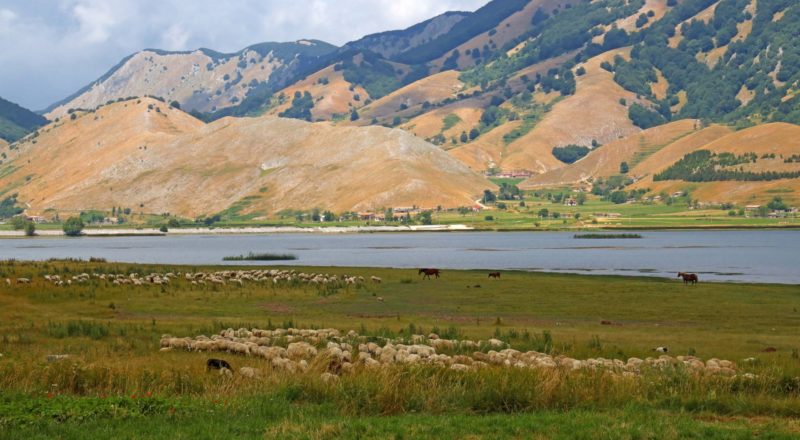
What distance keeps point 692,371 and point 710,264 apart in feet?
304

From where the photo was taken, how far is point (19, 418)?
62.5 feet

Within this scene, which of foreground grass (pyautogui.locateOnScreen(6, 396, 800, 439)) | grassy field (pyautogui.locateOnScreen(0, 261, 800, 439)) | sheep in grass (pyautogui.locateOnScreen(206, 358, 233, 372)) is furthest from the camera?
sheep in grass (pyautogui.locateOnScreen(206, 358, 233, 372))

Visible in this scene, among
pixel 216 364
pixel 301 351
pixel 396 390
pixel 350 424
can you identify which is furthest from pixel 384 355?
pixel 350 424

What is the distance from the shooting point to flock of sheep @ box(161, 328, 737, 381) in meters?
26.3

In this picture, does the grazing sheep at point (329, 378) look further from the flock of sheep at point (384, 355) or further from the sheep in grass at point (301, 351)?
the sheep in grass at point (301, 351)

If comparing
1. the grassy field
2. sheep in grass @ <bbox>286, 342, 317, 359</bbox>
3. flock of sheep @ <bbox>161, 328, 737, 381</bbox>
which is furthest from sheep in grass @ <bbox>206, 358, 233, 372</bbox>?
sheep in grass @ <bbox>286, 342, 317, 359</bbox>

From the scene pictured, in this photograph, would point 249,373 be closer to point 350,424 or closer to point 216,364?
point 216,364

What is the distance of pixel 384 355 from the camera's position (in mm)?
28062

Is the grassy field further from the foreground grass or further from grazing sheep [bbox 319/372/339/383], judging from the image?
grazing sheep [bbox 319/372/339/383]

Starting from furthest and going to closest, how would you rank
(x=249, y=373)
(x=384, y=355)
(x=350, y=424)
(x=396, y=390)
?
1. (x=384, y=355)
2. (x=249, y=373)
3. (x=396, y=390)
4. (x=350, y=424)

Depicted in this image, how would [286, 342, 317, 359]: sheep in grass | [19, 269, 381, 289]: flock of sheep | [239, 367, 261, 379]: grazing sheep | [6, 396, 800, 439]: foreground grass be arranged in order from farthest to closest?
[19, 269, 381, 289]: flock of sheep → [286, 342, 317, 359]: sheep in grass → [239, 367, 261, 379]: grazing sheep → [6, 396, 800, 439]: foreground grass

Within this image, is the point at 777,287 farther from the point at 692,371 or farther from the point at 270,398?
the point at 270,398

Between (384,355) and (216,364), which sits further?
(384,355)

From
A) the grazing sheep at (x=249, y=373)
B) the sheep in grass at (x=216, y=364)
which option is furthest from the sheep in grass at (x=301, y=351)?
the grazing sheep at (x=249, y=373)
